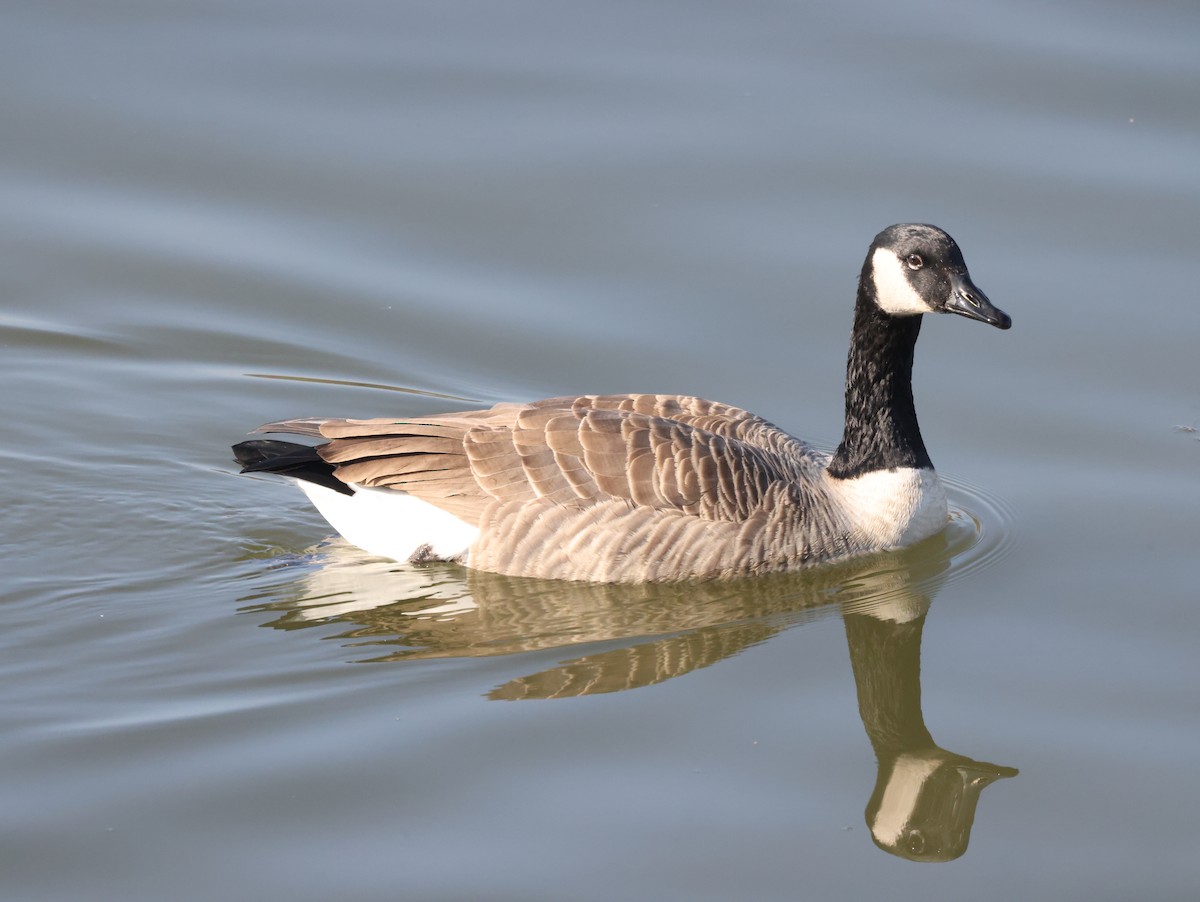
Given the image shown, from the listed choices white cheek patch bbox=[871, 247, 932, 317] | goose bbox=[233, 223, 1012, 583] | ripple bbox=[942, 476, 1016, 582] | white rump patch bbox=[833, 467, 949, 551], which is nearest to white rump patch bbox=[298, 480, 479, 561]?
goose bbox=[233, 223, 1012, 583]

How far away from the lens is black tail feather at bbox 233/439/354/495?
897 cm

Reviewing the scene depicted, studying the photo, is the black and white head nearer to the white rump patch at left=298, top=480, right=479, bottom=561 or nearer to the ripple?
the ripple

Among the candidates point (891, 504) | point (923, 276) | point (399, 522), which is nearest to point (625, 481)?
point (399, 522)

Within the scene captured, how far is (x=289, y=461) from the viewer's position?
8.98m

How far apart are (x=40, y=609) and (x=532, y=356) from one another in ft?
12.8

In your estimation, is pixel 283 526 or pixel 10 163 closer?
pixel 283 526

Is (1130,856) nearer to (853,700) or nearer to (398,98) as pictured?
(853,700)

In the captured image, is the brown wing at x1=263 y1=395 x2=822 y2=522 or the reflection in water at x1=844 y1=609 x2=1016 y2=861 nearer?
the reflection in water at x1=844 y1=609 x2=1016 y2=861

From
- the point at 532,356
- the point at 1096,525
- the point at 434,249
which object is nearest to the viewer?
the point at 1096,525

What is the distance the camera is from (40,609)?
8469 mm

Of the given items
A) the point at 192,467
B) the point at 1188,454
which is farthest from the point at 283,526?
the point at 1188,454

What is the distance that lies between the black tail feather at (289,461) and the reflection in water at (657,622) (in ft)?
1.70

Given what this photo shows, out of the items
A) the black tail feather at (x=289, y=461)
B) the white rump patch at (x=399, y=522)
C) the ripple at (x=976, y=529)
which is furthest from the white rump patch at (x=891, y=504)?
the black tail feather at (x=289, y=461)

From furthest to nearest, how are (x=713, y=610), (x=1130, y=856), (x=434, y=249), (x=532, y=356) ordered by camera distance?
(x=434, y=249) < (x=532, y=356) < (x=713, y=610) < (x=1130, y=856)
